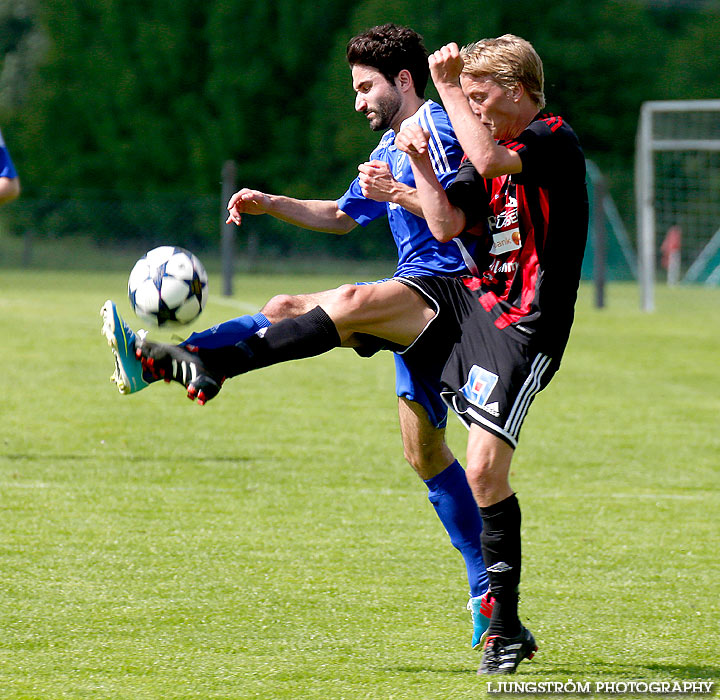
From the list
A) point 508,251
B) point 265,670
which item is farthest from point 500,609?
point 508,251

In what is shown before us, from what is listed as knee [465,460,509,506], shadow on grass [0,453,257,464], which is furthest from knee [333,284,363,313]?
shadow on grass [0,453,257,464]

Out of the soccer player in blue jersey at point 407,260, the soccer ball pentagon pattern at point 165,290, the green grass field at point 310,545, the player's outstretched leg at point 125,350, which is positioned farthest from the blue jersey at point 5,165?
the player's outstretched leg at point 125,350

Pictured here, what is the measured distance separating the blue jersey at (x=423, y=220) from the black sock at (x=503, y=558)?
0.93 metres

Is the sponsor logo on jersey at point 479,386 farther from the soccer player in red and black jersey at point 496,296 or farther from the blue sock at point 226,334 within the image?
the blue sock at point 226,334

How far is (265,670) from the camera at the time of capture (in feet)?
13.4

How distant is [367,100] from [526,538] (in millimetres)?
2646

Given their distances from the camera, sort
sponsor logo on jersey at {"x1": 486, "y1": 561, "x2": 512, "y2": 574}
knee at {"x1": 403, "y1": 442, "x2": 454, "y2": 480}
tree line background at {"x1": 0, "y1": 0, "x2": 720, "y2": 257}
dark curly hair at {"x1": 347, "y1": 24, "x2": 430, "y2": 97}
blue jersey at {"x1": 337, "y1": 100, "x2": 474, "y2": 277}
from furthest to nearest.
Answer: tree line background at {"x1": 0, "y1": 0, "x2": 720, "y2": 257}, knee at {"x1": 403, "y1": 442, "x2": 454, "y2": 480}, dark curly hair at {"x1": 347, "y1": 24, "x2": 430, "y2": 97}, blue jersey at {"x1": 337, "y1": 100, "x2": 474, "y2": 277}, sponsor logo on jersey at {"x1": 486, "y1": 561, "x2": 512, "y2": 574}

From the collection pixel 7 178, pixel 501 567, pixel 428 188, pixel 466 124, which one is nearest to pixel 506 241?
pixel 428 188

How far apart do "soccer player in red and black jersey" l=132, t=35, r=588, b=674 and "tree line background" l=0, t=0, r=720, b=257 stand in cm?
4040

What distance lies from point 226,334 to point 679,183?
24.4 meters

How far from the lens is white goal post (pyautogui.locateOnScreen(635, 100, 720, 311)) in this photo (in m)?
20.6

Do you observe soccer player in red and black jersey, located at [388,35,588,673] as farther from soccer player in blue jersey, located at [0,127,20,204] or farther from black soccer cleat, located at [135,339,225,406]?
soccer player in blue jersey, located at [0,127,20,204]

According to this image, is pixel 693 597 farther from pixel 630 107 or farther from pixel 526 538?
pixel 630 107

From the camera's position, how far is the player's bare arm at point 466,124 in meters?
3.87
